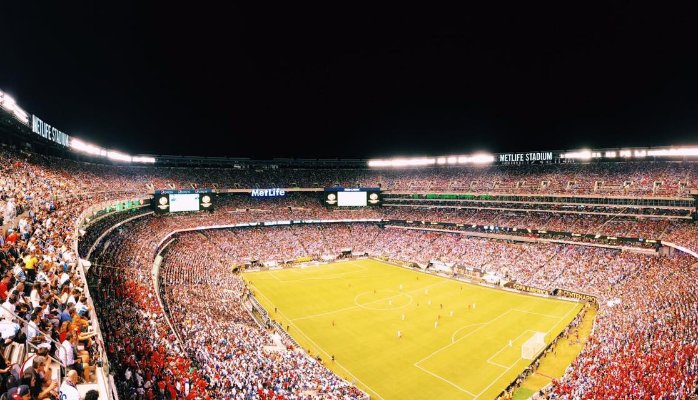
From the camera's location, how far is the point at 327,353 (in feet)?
105

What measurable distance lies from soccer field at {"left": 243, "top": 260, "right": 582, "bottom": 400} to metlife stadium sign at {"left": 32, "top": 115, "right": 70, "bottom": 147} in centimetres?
2479

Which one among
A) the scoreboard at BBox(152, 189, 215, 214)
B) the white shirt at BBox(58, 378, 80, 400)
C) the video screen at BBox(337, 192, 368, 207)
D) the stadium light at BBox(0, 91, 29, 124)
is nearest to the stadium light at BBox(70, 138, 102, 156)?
the scoreboard at BBox(152, 189, 215, 214)

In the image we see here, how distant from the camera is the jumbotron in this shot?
15858mm

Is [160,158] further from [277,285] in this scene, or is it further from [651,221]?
[651,221]

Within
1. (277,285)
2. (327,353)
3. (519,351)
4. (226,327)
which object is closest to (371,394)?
(327,353)

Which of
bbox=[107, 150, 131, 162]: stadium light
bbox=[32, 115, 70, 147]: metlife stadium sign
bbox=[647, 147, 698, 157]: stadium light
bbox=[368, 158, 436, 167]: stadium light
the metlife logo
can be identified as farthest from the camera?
bbox=[368, 158, 436, 167]: stadium light

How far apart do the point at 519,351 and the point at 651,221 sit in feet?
98.3

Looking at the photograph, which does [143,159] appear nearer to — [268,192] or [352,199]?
[268,192]

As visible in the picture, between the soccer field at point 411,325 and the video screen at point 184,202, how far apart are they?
59.6 ft

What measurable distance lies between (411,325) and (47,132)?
3661 cm

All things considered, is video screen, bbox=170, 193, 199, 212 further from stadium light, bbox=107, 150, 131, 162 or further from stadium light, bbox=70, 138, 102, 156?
stadium light, bbox=70, 138, 102, 156

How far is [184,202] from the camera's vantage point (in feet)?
213

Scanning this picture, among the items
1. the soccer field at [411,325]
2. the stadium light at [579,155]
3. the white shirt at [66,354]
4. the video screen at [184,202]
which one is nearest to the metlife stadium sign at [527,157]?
the stadium light at [579,155]

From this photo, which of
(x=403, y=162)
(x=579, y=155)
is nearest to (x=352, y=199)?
(x=403, y=162)
